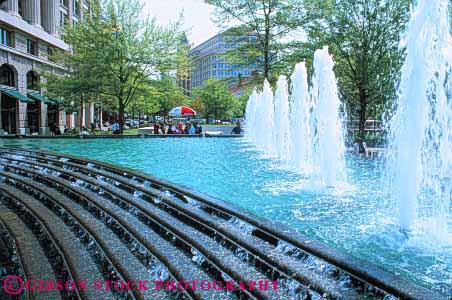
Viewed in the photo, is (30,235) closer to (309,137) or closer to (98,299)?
(98,299)

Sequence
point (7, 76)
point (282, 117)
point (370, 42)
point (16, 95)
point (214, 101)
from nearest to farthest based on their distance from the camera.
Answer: point (282, 117) → point (370, 42) → point (16, 95) → point (7, 76) → point (214, 101)

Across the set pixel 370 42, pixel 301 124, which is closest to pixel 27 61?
pixel 370 42

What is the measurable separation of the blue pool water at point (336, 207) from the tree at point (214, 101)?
51.4 metres

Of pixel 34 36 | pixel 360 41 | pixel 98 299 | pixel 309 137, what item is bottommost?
pixel 98 299

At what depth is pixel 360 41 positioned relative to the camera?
64.4ft

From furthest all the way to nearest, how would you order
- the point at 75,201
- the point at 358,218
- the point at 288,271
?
the point at 75,201, the point at 358,218, the point at 288,271

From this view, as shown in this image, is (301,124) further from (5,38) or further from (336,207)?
(5,38)

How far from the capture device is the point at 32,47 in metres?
34.0

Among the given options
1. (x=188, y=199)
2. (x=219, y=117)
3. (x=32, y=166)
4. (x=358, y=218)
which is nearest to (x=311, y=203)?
(x=358, y=218)

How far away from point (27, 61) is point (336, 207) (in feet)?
110

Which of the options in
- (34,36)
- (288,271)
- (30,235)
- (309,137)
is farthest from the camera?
(34,36)

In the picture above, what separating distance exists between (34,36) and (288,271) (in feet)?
118

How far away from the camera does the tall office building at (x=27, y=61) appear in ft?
97.3

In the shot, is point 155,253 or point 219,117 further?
point 219,117
